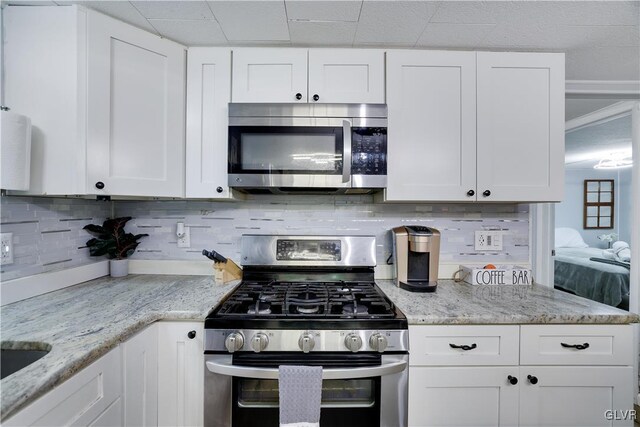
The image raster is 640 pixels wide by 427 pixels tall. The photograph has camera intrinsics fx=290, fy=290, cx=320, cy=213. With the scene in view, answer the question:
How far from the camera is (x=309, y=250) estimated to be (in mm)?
1739

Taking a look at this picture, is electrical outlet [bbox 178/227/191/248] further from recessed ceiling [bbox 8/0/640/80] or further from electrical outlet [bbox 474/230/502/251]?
electrical outlet [bbox 474/230/502/251]

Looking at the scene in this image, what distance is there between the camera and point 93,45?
1.25m

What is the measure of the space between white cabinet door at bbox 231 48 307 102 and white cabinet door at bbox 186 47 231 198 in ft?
0.20

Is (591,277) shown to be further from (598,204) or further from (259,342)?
(259,342)

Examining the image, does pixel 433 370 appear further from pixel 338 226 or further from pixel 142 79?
pixel 142 79

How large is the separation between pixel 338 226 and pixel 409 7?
117 cm

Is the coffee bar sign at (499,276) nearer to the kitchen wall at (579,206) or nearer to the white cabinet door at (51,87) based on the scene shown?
the white cabinet door at (51,87)

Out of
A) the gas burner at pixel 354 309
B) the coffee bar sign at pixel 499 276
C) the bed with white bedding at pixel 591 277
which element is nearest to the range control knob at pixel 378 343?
the gas burner at pixel 354 309

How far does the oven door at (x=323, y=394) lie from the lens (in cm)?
113

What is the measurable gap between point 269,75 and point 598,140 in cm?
404

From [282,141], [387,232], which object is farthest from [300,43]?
[387,232]

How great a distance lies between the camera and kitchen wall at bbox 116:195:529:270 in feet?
6.00

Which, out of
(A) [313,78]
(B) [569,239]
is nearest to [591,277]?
(B) [569,239]

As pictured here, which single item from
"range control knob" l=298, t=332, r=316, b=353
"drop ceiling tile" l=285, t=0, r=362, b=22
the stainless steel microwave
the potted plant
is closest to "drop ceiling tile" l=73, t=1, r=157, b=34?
the stainless steel microwave
